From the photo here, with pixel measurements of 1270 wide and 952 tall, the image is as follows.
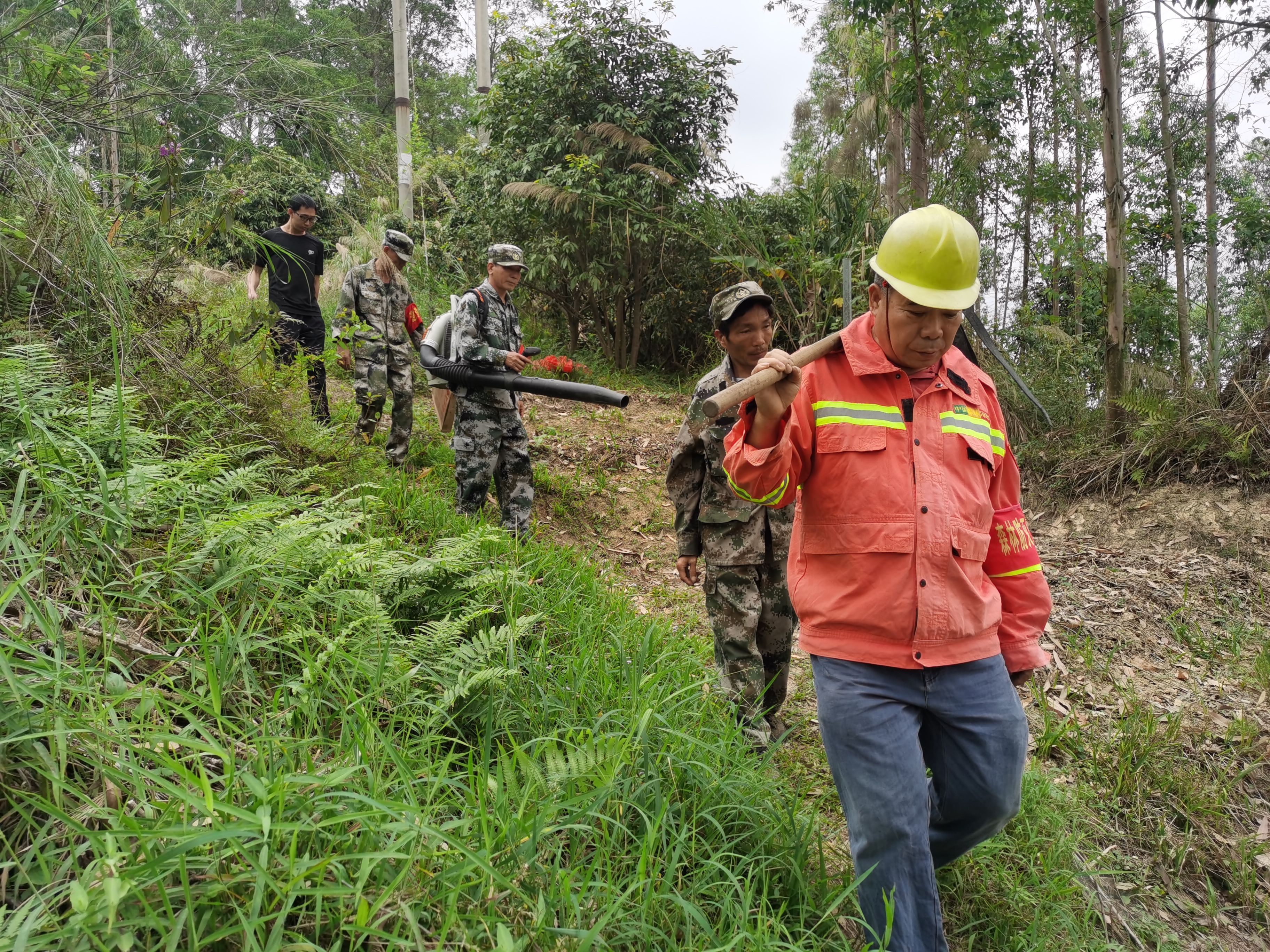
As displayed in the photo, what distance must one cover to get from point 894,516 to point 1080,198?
40.3 feet

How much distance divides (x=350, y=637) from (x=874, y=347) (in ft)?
7.00

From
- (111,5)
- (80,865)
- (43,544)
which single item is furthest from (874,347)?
(111,5)

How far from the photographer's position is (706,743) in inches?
110

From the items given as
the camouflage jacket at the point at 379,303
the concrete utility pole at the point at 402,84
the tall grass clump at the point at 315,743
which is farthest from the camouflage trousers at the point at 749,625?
the concrete utility pole at the point at 402,84

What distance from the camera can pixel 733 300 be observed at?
3.70 metres

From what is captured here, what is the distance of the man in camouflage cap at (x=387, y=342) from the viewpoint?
7.16 m

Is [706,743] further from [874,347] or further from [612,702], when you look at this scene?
[874,347]

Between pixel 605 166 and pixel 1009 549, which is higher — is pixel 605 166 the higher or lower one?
the higher one

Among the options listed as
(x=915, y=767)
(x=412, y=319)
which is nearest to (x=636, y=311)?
(x=412, y=319)

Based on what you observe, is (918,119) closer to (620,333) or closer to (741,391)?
(620,333)

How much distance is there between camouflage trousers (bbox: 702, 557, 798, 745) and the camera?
12.0 feet

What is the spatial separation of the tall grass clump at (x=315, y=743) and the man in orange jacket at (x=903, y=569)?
431 millimetres

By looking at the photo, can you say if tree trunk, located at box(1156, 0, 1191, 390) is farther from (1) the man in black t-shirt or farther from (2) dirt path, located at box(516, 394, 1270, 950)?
(1) the man in black t-shirt

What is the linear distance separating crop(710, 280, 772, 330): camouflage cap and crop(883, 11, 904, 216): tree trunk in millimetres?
8586
